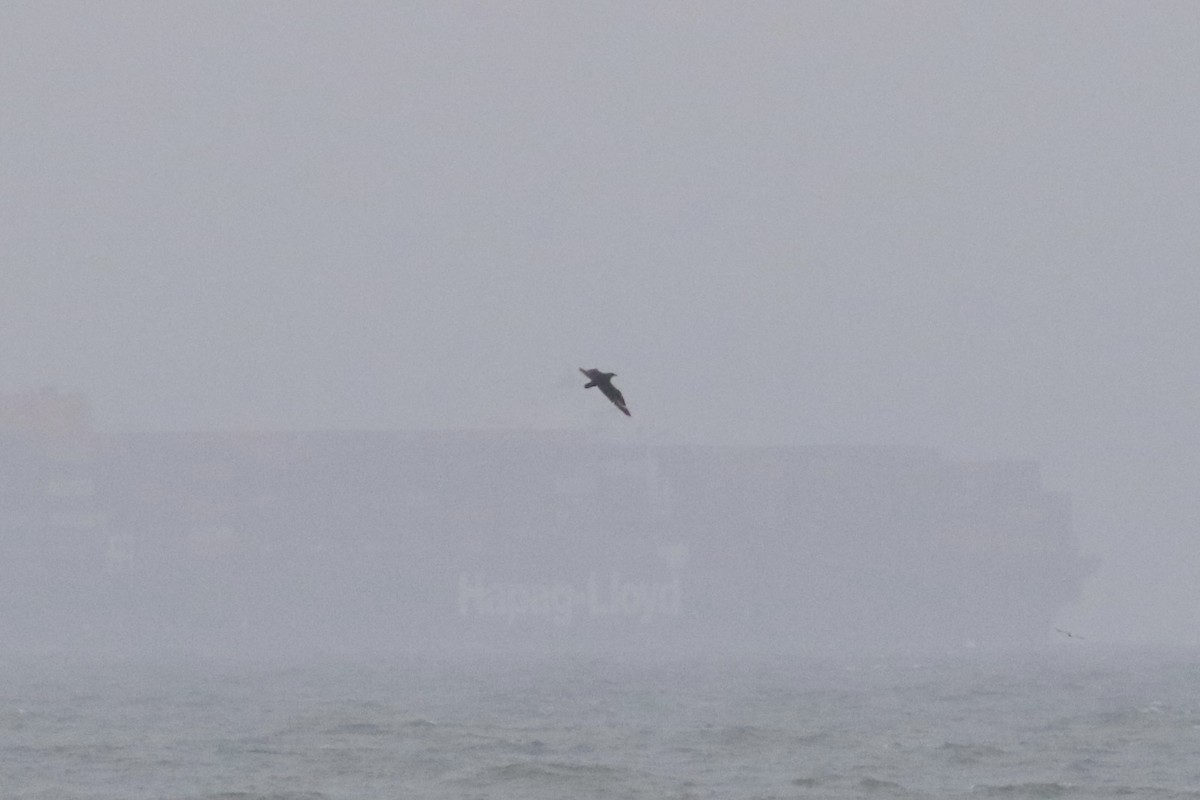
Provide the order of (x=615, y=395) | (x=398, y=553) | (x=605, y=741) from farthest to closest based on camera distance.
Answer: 1. (x=398, y=553)
2. (x=605, y=741)
3. (x=615, y=395)

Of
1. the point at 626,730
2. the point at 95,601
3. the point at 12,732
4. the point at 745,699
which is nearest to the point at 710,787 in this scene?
the point at 626,730

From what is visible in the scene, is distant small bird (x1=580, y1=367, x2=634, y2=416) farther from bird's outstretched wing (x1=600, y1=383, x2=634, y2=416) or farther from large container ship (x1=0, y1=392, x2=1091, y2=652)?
large container ship (x1=0, y1=392, x2=1091, y2=652)

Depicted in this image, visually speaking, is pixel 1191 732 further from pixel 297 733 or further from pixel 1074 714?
pixel 297 733

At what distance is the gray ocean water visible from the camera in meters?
31.3

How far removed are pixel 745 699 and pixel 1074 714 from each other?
11.8 m

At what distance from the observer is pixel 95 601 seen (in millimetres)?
187625

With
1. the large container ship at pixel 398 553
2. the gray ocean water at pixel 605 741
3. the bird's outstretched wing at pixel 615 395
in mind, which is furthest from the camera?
the large container ship at pixel 398 553

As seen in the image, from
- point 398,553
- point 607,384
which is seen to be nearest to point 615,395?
point 607,384

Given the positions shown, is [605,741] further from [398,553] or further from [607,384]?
[398,553]

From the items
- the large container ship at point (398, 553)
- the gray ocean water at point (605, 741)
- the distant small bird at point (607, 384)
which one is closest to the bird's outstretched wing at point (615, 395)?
the distant small bird at point (607, 384)

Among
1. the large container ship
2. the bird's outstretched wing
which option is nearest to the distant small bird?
the bird's outstretched wing

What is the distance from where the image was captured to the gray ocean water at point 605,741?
31344 mm

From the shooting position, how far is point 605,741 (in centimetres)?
4022

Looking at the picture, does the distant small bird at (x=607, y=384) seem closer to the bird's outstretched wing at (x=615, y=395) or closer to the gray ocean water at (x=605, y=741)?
the bird's outstretched wing at (x=615, y=395)
